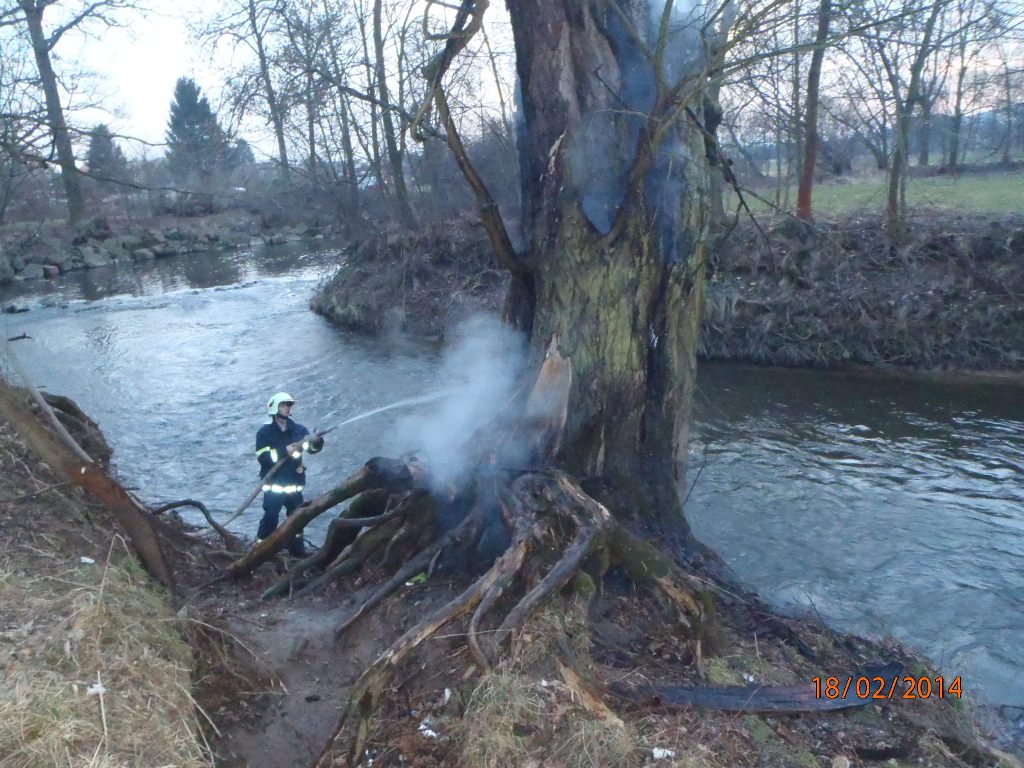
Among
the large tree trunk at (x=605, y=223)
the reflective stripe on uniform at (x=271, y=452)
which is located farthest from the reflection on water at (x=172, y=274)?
the large tree trunk at (x=605, y=223)

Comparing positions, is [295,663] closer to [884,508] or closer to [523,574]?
[523,574]

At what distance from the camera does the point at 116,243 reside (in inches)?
1410

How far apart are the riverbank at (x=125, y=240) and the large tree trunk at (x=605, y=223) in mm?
24895

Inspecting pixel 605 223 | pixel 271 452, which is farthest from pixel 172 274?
pixel 605 223

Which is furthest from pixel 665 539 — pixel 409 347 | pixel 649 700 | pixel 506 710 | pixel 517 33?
pixel 409 347

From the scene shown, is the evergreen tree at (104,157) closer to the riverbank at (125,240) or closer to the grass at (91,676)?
the grass at (91,676)

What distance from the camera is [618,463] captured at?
6227 mm

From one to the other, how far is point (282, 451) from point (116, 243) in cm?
3153

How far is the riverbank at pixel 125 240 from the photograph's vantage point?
100.0ft

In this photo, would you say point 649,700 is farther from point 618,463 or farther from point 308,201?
point 308,201

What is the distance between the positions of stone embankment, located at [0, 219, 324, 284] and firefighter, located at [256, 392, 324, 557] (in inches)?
904

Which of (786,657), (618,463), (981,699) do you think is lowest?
(981,699)

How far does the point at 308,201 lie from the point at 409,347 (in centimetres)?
934
